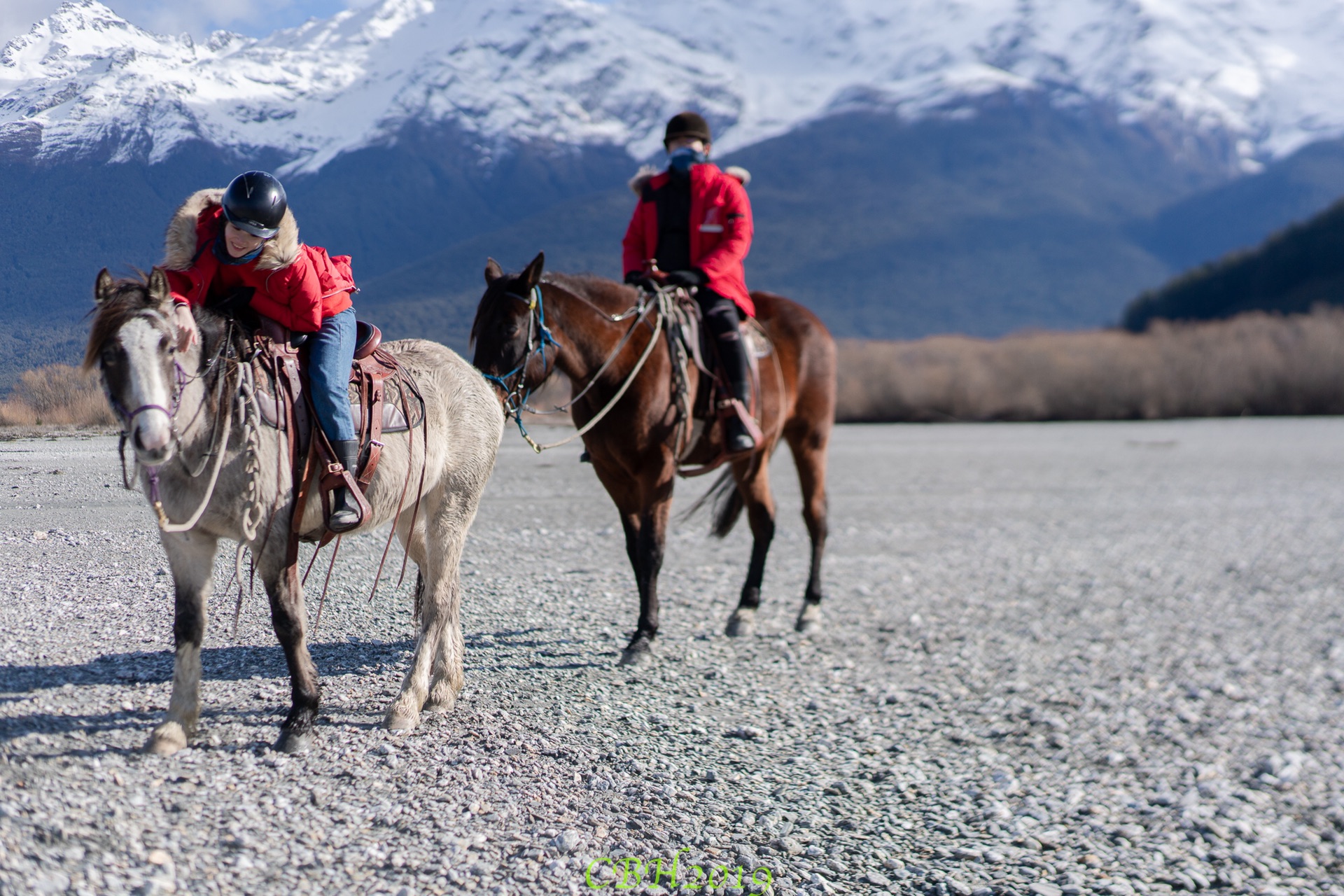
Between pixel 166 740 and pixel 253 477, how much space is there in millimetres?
634

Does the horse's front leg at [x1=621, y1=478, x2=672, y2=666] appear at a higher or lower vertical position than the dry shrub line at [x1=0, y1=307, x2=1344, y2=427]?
lower

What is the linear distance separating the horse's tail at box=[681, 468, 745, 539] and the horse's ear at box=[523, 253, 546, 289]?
10.5 ft

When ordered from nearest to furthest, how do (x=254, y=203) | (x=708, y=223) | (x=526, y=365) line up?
(x=254, y=203) → (x=526, y=365) → (x=708, y=223)

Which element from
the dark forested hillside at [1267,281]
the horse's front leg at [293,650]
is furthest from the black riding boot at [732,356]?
the dark forested hillside at [1267,281]

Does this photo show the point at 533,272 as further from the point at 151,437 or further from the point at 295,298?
the point at 151,437

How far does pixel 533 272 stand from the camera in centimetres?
336

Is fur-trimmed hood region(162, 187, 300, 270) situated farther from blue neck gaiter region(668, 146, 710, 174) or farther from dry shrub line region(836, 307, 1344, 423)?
dry shrub line region(836, 307, 1344, 423)

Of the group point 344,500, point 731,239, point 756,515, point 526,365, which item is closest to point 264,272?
point 344,500

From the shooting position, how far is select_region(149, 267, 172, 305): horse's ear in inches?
76.6

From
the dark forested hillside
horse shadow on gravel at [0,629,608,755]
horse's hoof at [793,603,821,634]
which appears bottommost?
horse's hoof at [793,603,821,634]

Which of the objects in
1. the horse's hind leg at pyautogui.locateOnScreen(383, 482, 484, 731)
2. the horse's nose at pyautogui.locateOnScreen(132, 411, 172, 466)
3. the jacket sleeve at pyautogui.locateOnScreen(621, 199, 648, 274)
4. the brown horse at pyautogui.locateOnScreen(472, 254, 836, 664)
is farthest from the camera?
the jacket sleeve at pyautogui.locateOnScreen(621, 199, 648, 274)

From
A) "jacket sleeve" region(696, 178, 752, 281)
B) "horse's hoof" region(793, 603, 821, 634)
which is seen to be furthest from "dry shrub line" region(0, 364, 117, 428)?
→ "horse's hoof" region(793, 603, 821, 634)

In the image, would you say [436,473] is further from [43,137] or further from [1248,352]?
[1248,352]

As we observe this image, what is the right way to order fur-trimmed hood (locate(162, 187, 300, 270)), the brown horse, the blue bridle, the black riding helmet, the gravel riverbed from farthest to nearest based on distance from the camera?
the brown horse → the blue bridle → the gravel riverbed → fur-trimmed hood (locate(162, 187, 300, 270)) → the black riding helmet
